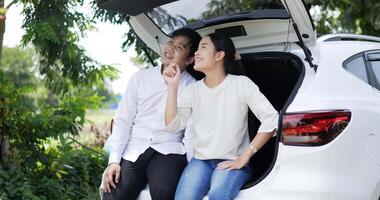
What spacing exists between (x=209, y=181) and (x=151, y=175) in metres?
0.43

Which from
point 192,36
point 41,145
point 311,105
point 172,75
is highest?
point 192,36

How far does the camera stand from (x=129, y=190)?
349 centimetres

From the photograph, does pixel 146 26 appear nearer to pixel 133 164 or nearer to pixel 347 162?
pixel 133 164

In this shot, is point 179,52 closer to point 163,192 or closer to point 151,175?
point 151,175

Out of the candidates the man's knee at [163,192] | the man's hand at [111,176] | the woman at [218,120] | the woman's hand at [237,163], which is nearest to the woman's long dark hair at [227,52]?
the woman at [218,120]

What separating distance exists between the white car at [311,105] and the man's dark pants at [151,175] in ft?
0.31

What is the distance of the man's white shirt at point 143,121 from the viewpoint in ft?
12.0

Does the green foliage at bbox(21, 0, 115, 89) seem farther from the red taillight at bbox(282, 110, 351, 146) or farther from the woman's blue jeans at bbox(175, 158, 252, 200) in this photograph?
the red taillight at bbox(282, 110, 351, 146)

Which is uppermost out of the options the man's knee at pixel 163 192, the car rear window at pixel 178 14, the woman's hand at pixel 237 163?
the car rear window at pixel 178 14

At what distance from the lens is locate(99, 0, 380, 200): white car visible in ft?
9.39

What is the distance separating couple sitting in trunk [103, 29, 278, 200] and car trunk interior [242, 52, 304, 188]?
327mm

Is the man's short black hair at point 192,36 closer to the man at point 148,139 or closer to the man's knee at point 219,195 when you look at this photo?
the man at point 148,139

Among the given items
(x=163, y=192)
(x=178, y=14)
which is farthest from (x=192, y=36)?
(x=163, y=192)

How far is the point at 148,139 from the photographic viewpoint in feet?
12.1
